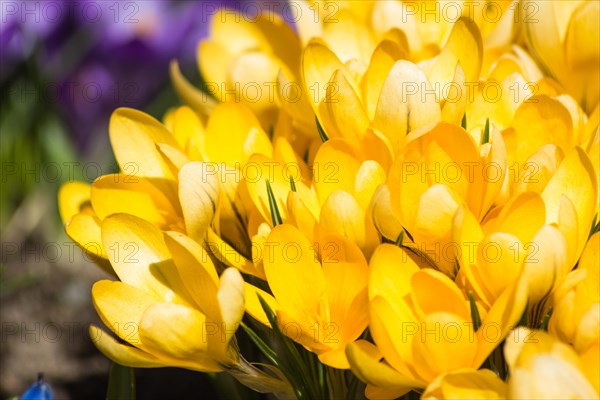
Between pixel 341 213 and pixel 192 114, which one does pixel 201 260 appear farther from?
pixel 192 114

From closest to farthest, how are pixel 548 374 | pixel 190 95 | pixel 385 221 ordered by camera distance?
pixel 548 374
pixel 385 221
pixel 190 95

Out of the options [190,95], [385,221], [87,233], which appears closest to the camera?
[385,221]

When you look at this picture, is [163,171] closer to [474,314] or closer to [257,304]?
[257,304]

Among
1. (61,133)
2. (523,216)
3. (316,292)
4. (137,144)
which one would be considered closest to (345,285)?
(316,292)

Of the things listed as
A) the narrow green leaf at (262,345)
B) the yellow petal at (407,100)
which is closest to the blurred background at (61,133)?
the narrow green leaf at (262,345)

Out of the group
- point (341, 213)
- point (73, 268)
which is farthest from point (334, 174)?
point (73, 268)

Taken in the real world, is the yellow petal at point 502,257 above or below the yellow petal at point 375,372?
above

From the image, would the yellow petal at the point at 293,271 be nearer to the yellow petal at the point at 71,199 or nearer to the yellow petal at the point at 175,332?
the yellow petal at the point at 175,332
